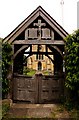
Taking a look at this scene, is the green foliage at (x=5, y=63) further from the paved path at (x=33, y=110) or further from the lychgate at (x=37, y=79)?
the paved path at (x=33, y=110)

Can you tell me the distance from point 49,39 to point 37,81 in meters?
2.15

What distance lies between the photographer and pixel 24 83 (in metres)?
12.7

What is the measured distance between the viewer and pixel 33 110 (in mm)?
11070

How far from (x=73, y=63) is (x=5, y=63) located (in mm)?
3150

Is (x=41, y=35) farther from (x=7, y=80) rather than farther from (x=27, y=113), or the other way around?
(x=27, y=113)

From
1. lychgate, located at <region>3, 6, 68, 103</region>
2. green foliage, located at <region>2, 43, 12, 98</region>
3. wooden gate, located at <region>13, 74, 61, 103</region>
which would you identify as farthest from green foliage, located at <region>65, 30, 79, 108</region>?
green foliage, located at <region>2, 43, 12, 98</region>

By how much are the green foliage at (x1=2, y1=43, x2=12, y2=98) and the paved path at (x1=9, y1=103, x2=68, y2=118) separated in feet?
2.99

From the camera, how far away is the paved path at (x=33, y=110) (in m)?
10.1

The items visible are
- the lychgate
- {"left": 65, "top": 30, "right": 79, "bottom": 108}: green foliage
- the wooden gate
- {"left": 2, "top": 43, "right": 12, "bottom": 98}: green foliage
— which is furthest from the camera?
the wooden gate

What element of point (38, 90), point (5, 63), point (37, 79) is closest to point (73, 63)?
point (37, 79)

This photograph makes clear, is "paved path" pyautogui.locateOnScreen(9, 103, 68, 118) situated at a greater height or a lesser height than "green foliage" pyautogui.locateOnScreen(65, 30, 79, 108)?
lesser

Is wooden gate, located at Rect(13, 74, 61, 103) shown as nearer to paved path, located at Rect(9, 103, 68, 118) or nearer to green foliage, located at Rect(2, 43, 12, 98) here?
paved path, located at Rect(9, 103, 68, 118)

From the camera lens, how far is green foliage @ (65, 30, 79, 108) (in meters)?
11.1

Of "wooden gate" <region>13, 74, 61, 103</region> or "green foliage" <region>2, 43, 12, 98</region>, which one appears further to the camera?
"wooden gate" <region>13, 74, 61, 103</region>
